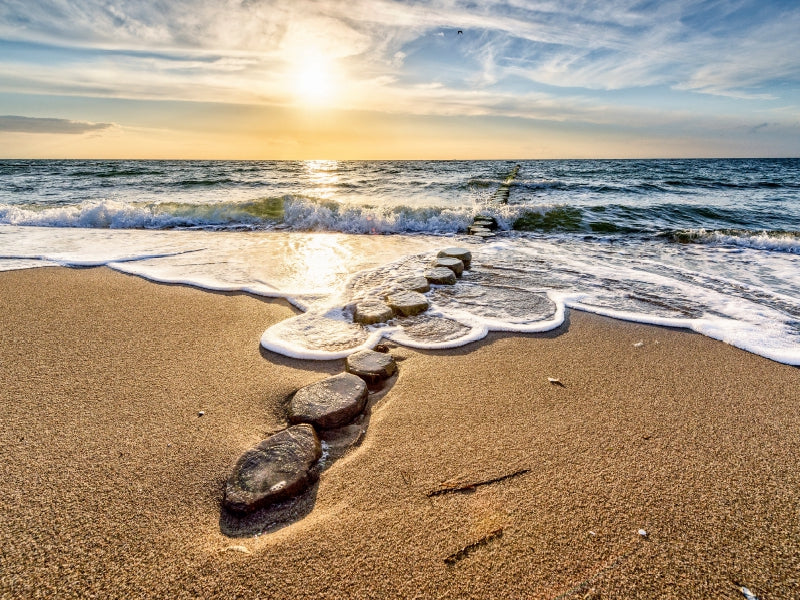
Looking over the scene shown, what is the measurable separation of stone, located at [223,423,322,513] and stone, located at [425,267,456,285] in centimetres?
268

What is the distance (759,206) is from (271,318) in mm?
14785

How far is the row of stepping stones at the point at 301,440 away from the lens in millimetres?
1440

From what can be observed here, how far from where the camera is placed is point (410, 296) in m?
3.51

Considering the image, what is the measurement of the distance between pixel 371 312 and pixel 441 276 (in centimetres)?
126

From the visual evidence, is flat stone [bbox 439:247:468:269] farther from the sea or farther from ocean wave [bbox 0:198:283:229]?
ocean wave [bbox 0:198:283:229]

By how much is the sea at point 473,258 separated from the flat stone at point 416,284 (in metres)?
0.07

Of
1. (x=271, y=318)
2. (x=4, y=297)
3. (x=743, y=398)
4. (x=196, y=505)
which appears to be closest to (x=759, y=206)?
(x=743, y=398)

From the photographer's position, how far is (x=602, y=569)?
1.21 m

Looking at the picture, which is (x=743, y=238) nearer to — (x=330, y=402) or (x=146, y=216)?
(x=330, y=402)

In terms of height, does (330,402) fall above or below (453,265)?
below

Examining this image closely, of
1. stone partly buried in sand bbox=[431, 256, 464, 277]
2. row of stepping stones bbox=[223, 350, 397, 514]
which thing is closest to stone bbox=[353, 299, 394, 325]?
row of stepping stones bbox=[223, 350, 397, 514]

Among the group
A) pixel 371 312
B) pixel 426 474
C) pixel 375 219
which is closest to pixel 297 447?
pixel 426 474

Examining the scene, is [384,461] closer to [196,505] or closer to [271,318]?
[196,505]

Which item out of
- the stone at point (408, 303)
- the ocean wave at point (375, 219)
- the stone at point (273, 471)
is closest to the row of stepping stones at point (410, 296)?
the stone at point (408, 303)
